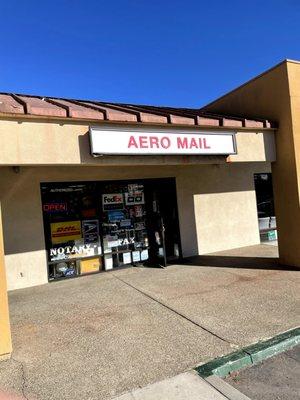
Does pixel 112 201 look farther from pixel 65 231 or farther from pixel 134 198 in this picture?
pixel 65 231

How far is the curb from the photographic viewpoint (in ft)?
13.8

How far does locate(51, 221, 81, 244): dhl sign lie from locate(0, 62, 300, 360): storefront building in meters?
0.02

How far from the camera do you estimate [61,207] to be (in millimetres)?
9211

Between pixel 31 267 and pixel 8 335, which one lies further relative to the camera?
pixel 31 267

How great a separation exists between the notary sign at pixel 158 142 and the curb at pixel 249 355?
3.65m

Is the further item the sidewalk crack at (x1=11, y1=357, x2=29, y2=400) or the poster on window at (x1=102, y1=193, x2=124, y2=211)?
the poster on window at (x1=102, y1=193, x2=124, y2=211)

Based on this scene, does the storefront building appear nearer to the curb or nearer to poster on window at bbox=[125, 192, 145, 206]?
poster on window at bbox=[125, 192, 145, 206]

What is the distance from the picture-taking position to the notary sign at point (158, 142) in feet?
21.1

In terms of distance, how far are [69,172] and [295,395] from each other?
6.91 metres

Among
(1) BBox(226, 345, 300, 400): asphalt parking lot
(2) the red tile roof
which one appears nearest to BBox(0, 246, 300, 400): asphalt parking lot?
(1) BBox(226, 345, 300, 400): asphalt parking lot

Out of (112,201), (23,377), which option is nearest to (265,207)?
(112,201)

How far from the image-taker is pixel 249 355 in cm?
446

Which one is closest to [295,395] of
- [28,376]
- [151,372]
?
[151,372]

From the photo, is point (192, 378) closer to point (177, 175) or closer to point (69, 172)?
point (69, 172)
